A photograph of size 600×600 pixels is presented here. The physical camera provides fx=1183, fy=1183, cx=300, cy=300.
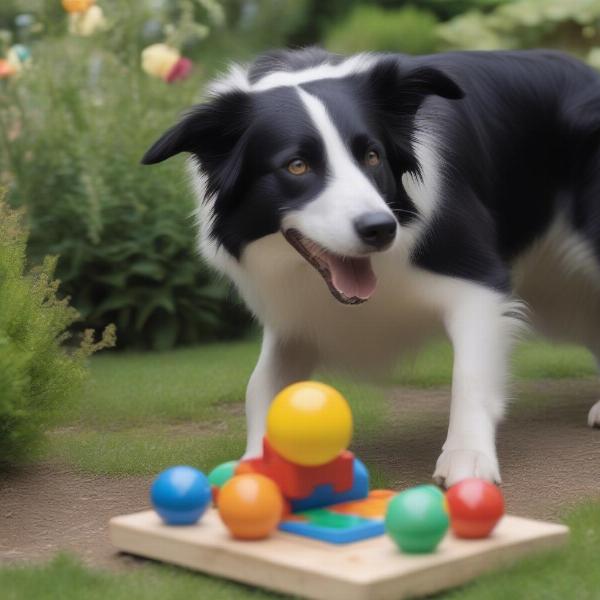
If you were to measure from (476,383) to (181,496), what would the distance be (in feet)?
4.04

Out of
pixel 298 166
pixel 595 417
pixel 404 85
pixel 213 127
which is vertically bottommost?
pixel 595 417

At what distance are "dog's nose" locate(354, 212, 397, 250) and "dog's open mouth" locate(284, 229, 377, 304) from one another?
0.26 m

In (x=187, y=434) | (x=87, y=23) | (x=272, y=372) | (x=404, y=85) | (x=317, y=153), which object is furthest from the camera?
(x=87, y=23)

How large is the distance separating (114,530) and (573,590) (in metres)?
1.11

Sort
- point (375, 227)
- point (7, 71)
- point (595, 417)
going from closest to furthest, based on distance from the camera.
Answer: point (375, 227) → point (595, 417) → point (7, 71)

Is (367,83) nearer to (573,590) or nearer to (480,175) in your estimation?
(480,175)

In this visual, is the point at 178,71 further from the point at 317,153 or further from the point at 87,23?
the point at 317,153

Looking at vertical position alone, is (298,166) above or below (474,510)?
above

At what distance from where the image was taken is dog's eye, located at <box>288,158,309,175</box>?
11.1 feet

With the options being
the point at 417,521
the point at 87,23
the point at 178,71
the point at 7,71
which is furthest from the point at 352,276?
the point at 178,71

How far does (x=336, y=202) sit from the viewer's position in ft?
10.7

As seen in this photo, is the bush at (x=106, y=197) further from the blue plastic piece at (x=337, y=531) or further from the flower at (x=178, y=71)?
the blue plastic piece at (x=337, y=531)

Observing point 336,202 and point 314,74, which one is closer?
point 336,202

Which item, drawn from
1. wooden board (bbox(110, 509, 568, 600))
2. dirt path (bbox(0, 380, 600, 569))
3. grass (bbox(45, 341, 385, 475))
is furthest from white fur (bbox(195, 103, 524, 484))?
wooden board (bbox(110, 509, 568, 600))
